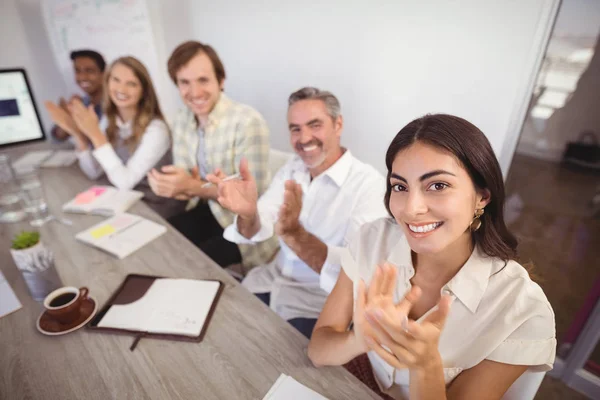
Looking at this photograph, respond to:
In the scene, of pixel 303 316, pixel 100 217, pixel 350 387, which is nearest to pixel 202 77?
pixel 100 217

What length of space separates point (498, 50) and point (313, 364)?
130 cm

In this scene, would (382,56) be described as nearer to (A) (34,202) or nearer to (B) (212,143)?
(B) (212,143)

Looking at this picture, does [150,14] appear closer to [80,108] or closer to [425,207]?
[80,108]

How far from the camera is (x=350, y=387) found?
0.74m

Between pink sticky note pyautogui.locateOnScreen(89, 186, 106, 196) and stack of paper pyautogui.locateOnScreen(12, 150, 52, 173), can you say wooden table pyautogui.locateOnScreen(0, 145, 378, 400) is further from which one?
stack of paper pyautogui.locateOnScreen(12, 150, 52, 173)

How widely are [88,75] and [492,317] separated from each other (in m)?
2.93

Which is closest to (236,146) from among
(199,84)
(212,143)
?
(212,143)

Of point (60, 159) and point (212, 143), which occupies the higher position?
point (212, 143)

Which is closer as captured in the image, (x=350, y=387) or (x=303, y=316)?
(x=350, y=387)

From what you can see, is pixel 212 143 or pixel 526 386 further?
pixel 212 143

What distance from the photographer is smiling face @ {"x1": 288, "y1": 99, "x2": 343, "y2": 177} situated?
1.26 meters

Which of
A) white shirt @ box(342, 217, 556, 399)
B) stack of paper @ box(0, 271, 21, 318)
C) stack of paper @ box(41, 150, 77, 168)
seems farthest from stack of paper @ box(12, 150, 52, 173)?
white shirt @ box(342, 217, 556, 399)

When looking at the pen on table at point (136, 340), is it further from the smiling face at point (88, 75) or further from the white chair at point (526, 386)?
the smiling face at point (88, 75)

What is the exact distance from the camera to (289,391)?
724mm
